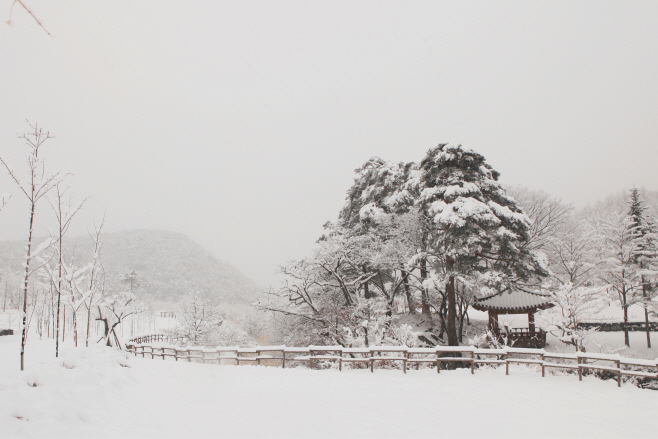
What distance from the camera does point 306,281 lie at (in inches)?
866

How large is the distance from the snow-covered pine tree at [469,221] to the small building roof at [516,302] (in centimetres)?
341

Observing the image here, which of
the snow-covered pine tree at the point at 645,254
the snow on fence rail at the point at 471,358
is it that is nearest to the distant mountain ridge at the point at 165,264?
the snow on fence rail at the point at 471,358

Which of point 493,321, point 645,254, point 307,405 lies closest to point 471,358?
point 307,405

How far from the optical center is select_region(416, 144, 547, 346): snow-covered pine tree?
15828mm

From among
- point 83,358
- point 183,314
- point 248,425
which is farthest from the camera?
point 183,314

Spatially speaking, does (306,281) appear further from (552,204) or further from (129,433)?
(552,204)

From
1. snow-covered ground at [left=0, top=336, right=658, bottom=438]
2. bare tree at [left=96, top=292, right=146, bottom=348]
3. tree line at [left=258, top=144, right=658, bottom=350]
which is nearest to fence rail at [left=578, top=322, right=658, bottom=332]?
tree line at [left=258, top=144, right=658, bottom=350]

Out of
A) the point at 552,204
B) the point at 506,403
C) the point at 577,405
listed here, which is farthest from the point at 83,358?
the point at 552,204

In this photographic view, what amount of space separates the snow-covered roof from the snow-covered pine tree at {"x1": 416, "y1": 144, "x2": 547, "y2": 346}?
11.2 ft

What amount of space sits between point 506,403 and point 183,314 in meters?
28.6

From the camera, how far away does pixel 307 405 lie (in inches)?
353

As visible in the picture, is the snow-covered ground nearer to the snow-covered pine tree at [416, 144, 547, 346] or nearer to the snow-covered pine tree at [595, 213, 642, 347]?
the snow-covered pine tree at [416, 144, 547, 346]

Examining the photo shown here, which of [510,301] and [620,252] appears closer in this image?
[510,301]

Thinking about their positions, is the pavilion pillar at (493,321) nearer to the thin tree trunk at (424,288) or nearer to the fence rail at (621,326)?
the thin tree trunk at (424,288)
